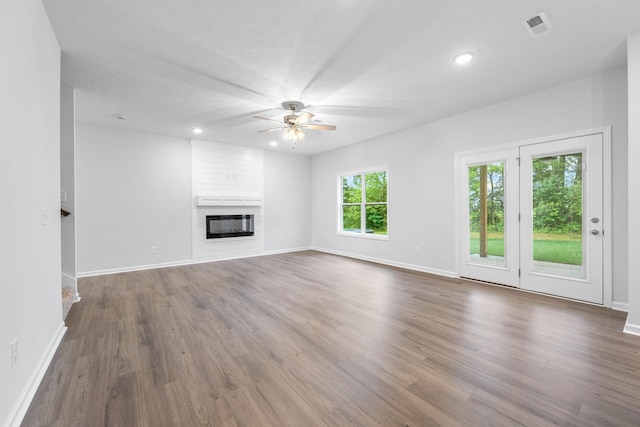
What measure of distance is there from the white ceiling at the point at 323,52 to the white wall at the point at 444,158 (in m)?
0.25

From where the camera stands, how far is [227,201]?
20.9 ft

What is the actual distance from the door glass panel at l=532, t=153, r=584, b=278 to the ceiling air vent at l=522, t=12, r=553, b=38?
1858 mm

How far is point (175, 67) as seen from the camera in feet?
10.0

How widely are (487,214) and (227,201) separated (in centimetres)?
520

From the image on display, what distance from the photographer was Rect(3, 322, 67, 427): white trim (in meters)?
1.47

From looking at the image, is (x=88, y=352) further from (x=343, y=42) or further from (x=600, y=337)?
(x=600, y=337)

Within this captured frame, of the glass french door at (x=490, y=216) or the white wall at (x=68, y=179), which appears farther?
the glass french door at (x=490, y=216)

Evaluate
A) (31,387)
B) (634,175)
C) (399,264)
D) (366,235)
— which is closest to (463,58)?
(634,175)

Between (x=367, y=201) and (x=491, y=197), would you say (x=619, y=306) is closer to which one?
(x=491, y=197)

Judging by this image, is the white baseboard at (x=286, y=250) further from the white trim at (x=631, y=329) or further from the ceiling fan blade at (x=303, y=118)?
the white trim at (x=631, y=329)

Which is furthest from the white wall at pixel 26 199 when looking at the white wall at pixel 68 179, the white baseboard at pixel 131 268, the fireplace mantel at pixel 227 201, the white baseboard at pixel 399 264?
the white baseboard at pixel 399 264

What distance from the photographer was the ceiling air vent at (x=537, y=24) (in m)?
2.28

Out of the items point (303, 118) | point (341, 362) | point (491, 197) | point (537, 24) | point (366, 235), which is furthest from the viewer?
point (366, 235)

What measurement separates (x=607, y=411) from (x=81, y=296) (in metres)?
5.43
